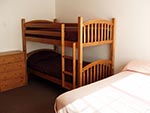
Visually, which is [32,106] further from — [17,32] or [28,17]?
[28,17]

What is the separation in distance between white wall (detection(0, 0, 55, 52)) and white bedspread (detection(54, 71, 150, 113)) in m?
2.53

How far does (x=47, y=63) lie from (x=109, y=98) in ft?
7.03

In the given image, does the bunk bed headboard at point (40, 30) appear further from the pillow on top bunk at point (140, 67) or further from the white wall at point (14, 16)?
the pillow on top bunk at point (140, 67)

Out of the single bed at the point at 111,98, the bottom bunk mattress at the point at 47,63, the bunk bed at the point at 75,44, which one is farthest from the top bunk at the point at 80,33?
the single bed at the point at 111,98

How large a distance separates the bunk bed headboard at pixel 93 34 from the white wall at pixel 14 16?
1.99 metres

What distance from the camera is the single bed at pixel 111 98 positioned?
152 centimetres

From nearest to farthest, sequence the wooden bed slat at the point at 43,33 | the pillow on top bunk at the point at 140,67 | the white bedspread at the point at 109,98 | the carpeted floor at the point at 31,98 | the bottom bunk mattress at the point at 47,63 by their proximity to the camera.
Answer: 1. the white bedspread at the point at 109,98
2. the pillow on top bunk at the point at 140,67
3. the carpeted floor at the point at 31,98
4. the wooden bed slat at the point at 43,33
5. the bottom bunk mattress at the point at 47,63

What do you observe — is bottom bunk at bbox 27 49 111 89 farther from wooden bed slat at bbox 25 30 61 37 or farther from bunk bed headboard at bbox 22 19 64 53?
wooden bed slat at bbox 25 30 61 37

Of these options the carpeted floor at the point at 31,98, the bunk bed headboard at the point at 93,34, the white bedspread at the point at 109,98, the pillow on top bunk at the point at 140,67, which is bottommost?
the carpeted floor at the point at 31,98

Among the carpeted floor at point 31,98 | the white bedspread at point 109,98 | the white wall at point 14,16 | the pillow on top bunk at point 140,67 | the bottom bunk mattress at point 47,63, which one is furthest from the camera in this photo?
the white wall at point 14,16

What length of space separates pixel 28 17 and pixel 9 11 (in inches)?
18.9

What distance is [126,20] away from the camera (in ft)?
9.71

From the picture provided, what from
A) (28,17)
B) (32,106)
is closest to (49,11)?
(28,17)

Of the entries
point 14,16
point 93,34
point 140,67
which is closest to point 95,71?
point 93,34
